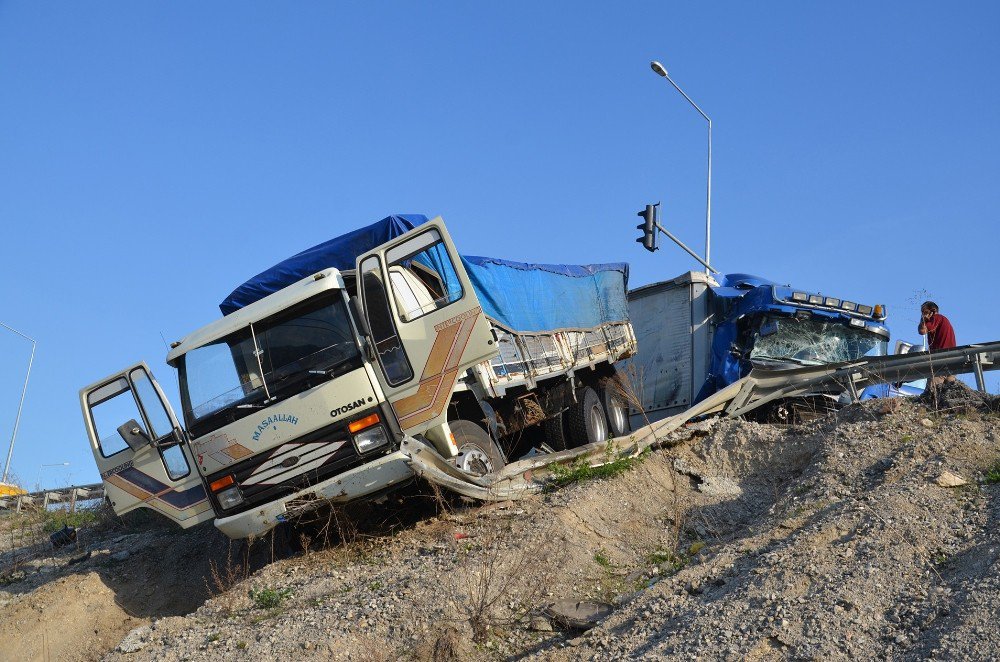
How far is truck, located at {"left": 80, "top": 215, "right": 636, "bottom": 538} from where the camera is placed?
799 cm

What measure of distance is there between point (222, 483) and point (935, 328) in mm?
8113

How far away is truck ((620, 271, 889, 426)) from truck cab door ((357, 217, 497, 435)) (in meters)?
5.77

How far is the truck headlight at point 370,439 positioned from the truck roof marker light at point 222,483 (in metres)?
1.24

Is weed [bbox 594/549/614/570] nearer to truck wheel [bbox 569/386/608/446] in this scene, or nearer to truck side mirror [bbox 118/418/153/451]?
truck wheel [bbox 569/386/608/446]

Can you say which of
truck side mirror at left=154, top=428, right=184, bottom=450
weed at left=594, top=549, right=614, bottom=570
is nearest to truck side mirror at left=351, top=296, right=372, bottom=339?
truck side mirror at left=154, top=428, right=184, bottom=450

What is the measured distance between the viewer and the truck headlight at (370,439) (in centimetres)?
795

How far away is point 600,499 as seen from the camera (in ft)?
28.6

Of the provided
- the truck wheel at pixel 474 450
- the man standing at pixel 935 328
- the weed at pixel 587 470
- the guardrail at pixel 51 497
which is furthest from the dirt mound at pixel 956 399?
the guardrail at pixel 51 497

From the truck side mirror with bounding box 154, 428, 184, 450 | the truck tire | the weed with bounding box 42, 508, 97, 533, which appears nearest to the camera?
the truck side mirror with bounding box 154, 428, 184, 450

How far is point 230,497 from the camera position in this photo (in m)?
8.25

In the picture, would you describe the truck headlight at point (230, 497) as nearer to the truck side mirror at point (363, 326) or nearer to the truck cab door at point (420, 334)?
the truck cab door at point (420, 334)

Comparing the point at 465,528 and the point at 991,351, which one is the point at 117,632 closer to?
the point at 465,528

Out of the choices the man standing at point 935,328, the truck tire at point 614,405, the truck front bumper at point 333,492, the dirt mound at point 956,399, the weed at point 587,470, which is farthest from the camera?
the truck tire at point 614,405

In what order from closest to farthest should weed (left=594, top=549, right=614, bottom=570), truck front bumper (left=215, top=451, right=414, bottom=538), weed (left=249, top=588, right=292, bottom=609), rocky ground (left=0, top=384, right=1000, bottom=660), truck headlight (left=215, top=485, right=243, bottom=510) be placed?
rocky ground (left=0, top=384, right=1000, bottom=660), weed (left=594, top=549, right=614, bottom=570), weed (left=249, top=588, right=292, bottom=609), truck front bumper (left=215, top=451, right=414, bottom=538), truck headlight (left=215, top=485, right=243, bottom=510)
